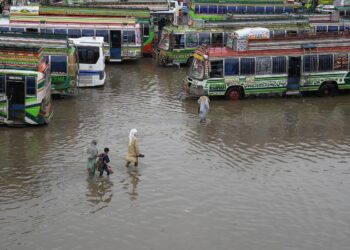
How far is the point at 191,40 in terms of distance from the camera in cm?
3297

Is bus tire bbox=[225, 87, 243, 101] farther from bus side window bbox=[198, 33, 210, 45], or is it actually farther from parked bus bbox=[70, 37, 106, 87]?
bus side window bbox=[198, 33, 210, 45]

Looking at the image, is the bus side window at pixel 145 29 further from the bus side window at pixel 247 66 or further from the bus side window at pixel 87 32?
the bus side window at pixel 247 66

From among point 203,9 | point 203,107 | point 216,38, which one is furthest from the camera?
point 203,9

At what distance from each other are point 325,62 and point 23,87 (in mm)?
13149

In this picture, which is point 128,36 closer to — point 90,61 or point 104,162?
point 90,61

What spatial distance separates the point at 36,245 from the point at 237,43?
1529cm

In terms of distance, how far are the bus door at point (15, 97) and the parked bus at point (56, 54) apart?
15.5 ft

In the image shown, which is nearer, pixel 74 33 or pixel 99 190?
pixel 99 190

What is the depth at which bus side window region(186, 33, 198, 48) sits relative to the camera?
32875mm

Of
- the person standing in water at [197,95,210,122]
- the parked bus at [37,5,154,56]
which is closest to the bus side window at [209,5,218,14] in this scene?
the parked bus at [37,5,154,56]

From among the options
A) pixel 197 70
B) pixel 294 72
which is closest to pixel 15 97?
pixel 197 70

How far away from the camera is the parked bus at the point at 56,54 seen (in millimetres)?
25484

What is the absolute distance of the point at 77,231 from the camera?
43.8 ft

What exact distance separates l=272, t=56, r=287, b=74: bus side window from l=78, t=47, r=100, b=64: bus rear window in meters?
7.81
